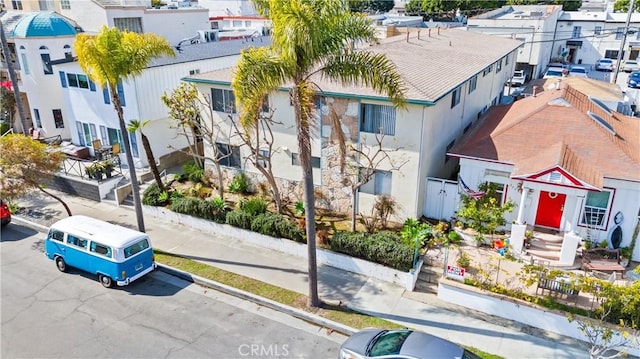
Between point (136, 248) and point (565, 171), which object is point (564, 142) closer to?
point (565, 171)

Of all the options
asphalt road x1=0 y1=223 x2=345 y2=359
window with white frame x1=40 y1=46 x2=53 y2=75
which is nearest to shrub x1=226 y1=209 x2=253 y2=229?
asphalt road x1=0 y1=223 x2=345 y2=359

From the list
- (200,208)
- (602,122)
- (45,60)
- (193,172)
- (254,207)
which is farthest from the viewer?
(45,60)

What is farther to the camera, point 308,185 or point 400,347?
point 308,185

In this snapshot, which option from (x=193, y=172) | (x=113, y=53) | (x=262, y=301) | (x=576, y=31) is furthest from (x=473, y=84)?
(x=576, y=31)

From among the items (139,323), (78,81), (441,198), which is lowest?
(139,323)

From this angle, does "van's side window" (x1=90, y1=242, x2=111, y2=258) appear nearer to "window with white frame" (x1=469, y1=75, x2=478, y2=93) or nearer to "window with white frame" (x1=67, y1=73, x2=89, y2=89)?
"window with white frame" (x1=67, y1=73, x2=89, y2=89)

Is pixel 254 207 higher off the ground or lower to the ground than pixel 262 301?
higher

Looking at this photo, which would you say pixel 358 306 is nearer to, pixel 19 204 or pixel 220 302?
pixel 220 302
